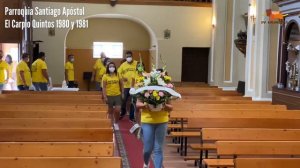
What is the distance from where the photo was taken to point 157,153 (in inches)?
225

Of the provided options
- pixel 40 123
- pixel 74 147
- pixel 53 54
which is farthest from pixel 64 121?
pixel 53 54

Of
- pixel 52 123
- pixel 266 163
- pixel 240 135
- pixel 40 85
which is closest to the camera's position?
pixel 266 163

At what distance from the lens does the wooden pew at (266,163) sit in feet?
13.6

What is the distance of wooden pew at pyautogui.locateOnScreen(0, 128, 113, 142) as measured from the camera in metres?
5.48

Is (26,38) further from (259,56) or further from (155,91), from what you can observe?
(155,91)

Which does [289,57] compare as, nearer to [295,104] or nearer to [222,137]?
[295,104]

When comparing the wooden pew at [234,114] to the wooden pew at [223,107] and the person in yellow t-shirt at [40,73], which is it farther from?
the person in yellow t-shirt at [40,73]

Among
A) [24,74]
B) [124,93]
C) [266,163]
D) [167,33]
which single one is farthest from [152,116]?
[167,33]

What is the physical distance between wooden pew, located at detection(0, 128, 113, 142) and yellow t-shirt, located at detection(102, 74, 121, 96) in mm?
4517

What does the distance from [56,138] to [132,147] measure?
277cm

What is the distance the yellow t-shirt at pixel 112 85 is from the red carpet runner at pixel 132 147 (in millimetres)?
826

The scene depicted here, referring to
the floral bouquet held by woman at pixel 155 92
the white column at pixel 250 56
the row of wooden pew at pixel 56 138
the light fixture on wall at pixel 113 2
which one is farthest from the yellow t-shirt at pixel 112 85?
the light fixture on wall at pixel 113 2

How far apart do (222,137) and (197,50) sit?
12.3 m

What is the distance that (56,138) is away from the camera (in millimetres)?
5484
